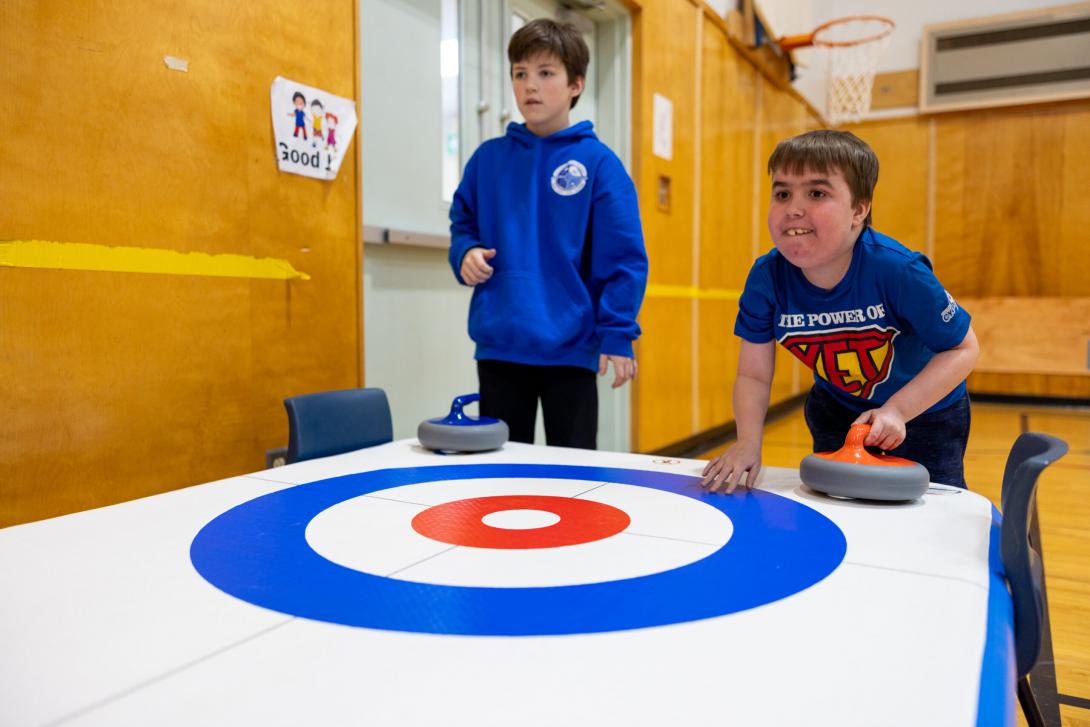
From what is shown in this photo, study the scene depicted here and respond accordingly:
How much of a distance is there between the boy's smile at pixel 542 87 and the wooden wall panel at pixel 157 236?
2.14 feet

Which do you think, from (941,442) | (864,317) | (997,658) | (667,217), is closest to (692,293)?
(667,217)

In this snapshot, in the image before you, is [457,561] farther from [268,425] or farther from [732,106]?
[732,106]

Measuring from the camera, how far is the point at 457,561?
0.85 meters

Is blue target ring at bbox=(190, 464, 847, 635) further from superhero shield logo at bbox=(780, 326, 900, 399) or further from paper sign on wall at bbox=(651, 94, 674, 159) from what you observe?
paper sign on wall at bbox=(651, 94, 674, 159)

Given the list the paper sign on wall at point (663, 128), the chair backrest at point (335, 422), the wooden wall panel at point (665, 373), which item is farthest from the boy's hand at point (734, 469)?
the paper sign on wall at point (663, 128)

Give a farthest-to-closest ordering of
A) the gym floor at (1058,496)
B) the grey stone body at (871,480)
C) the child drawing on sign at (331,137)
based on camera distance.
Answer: the child drawing on sign at (331,137)
the gym floor at (1058,496)
the grey stone body at (871,480)

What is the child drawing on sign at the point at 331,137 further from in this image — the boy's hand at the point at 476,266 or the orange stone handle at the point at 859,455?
the orange stone handle at the point at 859,455

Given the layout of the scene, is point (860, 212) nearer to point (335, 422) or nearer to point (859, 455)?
point (859, 455)

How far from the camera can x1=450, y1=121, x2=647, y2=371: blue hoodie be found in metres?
1.82

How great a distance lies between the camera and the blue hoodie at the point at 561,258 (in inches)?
71.8

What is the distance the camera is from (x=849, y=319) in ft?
4.59

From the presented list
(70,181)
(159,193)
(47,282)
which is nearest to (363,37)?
(159,193)

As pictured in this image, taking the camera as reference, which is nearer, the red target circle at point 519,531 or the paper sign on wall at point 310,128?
the red target circle at point 519,531

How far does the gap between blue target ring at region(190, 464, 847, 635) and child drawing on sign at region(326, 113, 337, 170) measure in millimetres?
1362
